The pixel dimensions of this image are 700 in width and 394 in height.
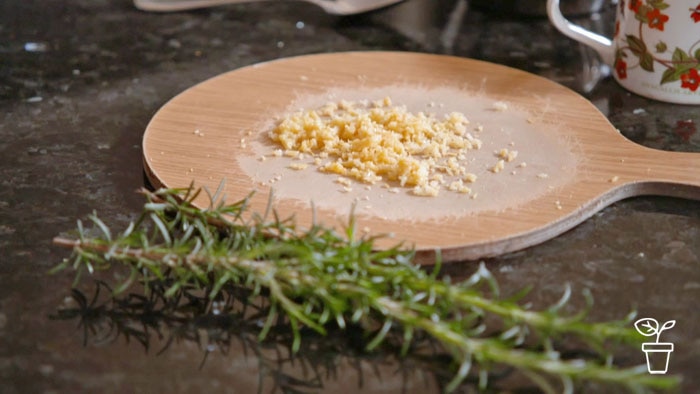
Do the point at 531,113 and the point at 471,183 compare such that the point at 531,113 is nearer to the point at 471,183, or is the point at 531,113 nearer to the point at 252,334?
the point at 471,183

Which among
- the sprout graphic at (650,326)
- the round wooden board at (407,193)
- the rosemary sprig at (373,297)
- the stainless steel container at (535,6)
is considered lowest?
the stainless steel container at (535,6)

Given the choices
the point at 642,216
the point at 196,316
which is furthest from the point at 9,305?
the point at 642,216

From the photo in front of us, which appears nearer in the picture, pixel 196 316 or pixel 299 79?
pixel 196 316

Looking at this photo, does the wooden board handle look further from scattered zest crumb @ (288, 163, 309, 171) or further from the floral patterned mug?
scattered zest crumb @ (288, 163, 309, 171)

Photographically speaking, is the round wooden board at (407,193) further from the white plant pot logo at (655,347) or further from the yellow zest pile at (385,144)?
the white plant pot logo at (655,347)

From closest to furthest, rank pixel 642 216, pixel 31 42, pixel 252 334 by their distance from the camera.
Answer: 1. pixel 252 334
2. pixel 642 216
3. pixel 31 42

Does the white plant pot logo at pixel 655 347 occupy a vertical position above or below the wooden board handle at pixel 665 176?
above

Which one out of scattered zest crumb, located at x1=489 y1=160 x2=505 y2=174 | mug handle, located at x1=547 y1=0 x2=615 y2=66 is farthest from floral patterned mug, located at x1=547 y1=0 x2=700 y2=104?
scattered zest crumb, located at x1=489 y1=160 x2=505 y2=174

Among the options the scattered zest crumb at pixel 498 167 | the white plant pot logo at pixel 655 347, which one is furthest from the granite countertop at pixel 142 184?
the scattered zest crumb at pixel 498 167
